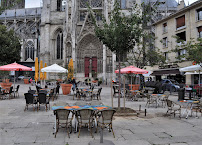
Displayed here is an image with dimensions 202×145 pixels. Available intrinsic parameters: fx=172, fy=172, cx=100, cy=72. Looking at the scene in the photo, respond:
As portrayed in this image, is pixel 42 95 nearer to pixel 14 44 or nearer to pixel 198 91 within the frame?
pixel 198 91

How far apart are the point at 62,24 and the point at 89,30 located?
16.9 ft

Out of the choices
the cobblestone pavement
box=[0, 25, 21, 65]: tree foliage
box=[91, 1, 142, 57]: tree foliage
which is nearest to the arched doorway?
box=[0, 25, 21, 65]: tree foliage

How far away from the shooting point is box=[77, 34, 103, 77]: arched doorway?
27344 millimetres

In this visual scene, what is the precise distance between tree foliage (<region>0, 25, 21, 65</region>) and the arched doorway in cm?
1049

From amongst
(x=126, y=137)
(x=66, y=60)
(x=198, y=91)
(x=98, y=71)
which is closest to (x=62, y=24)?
(x=66, y=60)

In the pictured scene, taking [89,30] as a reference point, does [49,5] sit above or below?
above

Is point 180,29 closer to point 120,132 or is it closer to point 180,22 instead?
point 180,22

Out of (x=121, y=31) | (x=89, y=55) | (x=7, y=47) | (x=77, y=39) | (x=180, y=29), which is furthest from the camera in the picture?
(x=89, y=55)

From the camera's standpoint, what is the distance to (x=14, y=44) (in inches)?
1094

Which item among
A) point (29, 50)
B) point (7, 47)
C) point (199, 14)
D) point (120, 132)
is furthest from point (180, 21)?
point (29, 50)

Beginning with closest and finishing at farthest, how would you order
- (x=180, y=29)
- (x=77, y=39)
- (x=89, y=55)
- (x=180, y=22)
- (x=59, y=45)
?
1. (x=180, y=29)
2. (x=180, y=22)
3. (x=77, y=39)
4. (x=89, y=55)
5. (x=59, y=45)

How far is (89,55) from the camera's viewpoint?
28.0 m

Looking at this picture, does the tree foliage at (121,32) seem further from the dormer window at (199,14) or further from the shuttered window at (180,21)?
the shuttered window at (180,21)

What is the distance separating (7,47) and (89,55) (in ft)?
41.9
